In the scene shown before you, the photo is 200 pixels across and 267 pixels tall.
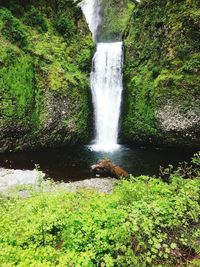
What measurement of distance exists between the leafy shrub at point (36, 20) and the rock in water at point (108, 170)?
10.2 m

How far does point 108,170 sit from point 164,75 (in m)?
7.44

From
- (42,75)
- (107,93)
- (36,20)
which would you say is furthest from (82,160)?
(36,20)

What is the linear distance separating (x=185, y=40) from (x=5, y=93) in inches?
419

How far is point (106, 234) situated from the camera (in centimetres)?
516

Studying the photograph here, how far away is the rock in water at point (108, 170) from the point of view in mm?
13070

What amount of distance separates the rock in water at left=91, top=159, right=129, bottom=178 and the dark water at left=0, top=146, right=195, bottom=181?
15.2 inches

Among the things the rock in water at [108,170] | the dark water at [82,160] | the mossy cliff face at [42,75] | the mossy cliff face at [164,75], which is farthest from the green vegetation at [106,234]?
the mossy cliff face at [164,75]

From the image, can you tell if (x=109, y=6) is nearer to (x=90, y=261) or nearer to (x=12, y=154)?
(x=12, y=154)

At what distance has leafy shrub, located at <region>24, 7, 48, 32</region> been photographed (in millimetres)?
17953

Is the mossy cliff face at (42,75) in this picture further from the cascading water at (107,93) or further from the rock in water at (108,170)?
the rock in water at (108,170)

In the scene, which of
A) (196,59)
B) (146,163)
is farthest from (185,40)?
(146,163)

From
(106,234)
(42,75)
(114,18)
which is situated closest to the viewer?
(106,234)

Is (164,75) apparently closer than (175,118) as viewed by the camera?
No

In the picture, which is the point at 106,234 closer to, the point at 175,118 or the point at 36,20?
the point at 175,118
